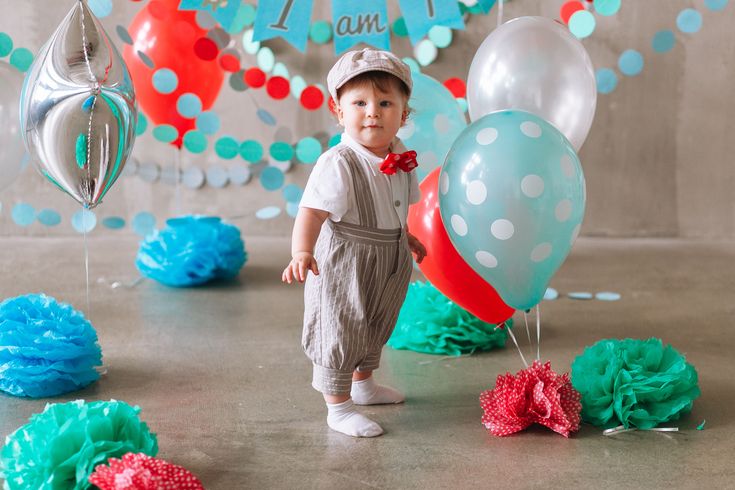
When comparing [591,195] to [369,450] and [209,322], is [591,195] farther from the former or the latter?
[369,450]

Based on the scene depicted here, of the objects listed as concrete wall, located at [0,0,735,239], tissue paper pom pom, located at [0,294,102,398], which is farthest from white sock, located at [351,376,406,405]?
concrete wall, located at [0,0,735,239]

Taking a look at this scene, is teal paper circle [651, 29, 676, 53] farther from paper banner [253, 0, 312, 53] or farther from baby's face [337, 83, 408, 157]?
baby's face [337, 83, 408, 157]

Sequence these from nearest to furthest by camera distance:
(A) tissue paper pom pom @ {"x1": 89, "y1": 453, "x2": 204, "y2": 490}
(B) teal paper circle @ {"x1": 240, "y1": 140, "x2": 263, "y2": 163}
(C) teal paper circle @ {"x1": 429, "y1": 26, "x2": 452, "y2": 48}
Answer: (A) tissue paper pom pom @ {"x1": 89, "y1": 453, "x2": 204, "y2": 490}
(B) teal paper circle @ {"x1": 240, "y1": 140, "x2": 263, "y2": 163}
(C) teal paper circle @ {"x1": 429, "y1": 26, "x2": 452, "y2": 48}

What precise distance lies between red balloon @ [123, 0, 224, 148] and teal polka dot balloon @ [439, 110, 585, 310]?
149 centimetres

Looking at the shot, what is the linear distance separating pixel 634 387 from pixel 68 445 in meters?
1.20

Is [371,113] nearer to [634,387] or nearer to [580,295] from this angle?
[634,387]

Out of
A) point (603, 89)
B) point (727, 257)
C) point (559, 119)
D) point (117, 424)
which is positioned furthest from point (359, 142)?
point (727, 257)

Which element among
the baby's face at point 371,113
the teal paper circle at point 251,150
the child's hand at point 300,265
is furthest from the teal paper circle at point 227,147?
the child's hand at point 300,265

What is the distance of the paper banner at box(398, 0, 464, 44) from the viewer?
261 centimetres

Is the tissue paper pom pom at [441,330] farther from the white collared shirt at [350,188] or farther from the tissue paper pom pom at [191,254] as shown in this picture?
the tissue paper pom pom at [191,254]

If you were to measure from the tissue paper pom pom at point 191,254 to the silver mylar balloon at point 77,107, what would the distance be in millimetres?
1105

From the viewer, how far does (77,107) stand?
206 cm

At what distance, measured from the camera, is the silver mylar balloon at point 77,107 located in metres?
2.07

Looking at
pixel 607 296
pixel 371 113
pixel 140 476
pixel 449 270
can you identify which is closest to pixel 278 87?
pixel 449 270
